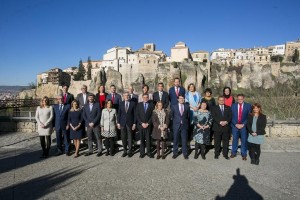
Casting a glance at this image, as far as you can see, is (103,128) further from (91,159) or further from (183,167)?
(183,167)

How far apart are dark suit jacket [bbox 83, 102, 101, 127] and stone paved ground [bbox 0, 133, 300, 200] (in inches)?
42.2

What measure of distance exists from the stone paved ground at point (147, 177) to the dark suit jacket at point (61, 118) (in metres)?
0.94

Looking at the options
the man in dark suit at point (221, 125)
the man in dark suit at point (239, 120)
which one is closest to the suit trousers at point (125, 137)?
the man in dark suit at point (221, 125)

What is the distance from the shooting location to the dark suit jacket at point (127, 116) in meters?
7.58

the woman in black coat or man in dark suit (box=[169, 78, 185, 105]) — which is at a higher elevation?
man in dark suit (box=[169, 78, 185, 105])

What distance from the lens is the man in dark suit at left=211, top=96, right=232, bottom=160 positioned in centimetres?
722

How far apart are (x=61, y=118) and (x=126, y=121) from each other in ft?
6.97

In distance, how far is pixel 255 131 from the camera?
22.7ft

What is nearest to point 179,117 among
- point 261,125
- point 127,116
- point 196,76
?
point 127,116

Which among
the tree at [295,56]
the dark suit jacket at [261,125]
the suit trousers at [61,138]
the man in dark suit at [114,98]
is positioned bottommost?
the suit trousers at [61,138]

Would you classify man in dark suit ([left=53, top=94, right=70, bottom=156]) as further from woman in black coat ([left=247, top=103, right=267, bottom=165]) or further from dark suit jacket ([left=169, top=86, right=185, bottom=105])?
woman in black coat ([left=247, top=103, right=267, bottom=165])

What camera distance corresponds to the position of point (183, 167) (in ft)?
21.0

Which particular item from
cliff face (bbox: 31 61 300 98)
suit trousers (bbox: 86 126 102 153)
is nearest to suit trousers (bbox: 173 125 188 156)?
suit trousers (bbox: 86 126 102 153)

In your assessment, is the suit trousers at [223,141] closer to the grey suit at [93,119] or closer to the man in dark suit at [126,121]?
the man in dark suit at [126,121]
